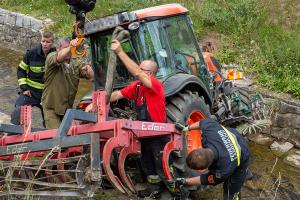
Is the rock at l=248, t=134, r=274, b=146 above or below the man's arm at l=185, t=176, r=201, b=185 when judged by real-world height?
below

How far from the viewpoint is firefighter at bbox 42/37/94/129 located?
229 inches

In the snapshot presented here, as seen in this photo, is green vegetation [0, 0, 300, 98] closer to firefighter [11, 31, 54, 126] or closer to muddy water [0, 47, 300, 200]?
muddy water [0, 47, 300, 200]

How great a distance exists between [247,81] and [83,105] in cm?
365

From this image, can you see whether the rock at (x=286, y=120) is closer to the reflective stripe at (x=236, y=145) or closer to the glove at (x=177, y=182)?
the reflective stripe at (x=236, y=145)

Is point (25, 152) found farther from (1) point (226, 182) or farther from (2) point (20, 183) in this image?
(1) point (226, 182)

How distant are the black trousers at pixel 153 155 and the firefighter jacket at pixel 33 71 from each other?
1963mm

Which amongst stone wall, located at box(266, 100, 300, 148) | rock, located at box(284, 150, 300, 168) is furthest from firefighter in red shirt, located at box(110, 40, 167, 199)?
stone wall, located at box(266, 100, 300, 148)

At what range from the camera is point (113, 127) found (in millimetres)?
4473

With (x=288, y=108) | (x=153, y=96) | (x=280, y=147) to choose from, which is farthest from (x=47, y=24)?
(x=153, y=96)

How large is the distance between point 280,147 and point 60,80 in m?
3.45

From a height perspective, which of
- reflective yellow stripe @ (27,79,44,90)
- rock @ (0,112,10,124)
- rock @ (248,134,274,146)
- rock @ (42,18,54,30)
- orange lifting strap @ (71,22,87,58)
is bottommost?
rock @ (248,134,274,146)

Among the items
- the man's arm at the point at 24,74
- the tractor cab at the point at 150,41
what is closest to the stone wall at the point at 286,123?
the tractor cab at the point at 150,41

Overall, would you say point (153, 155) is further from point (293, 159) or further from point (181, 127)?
point (293, 159)

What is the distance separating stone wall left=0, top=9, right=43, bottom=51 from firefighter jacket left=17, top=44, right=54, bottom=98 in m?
5.28
